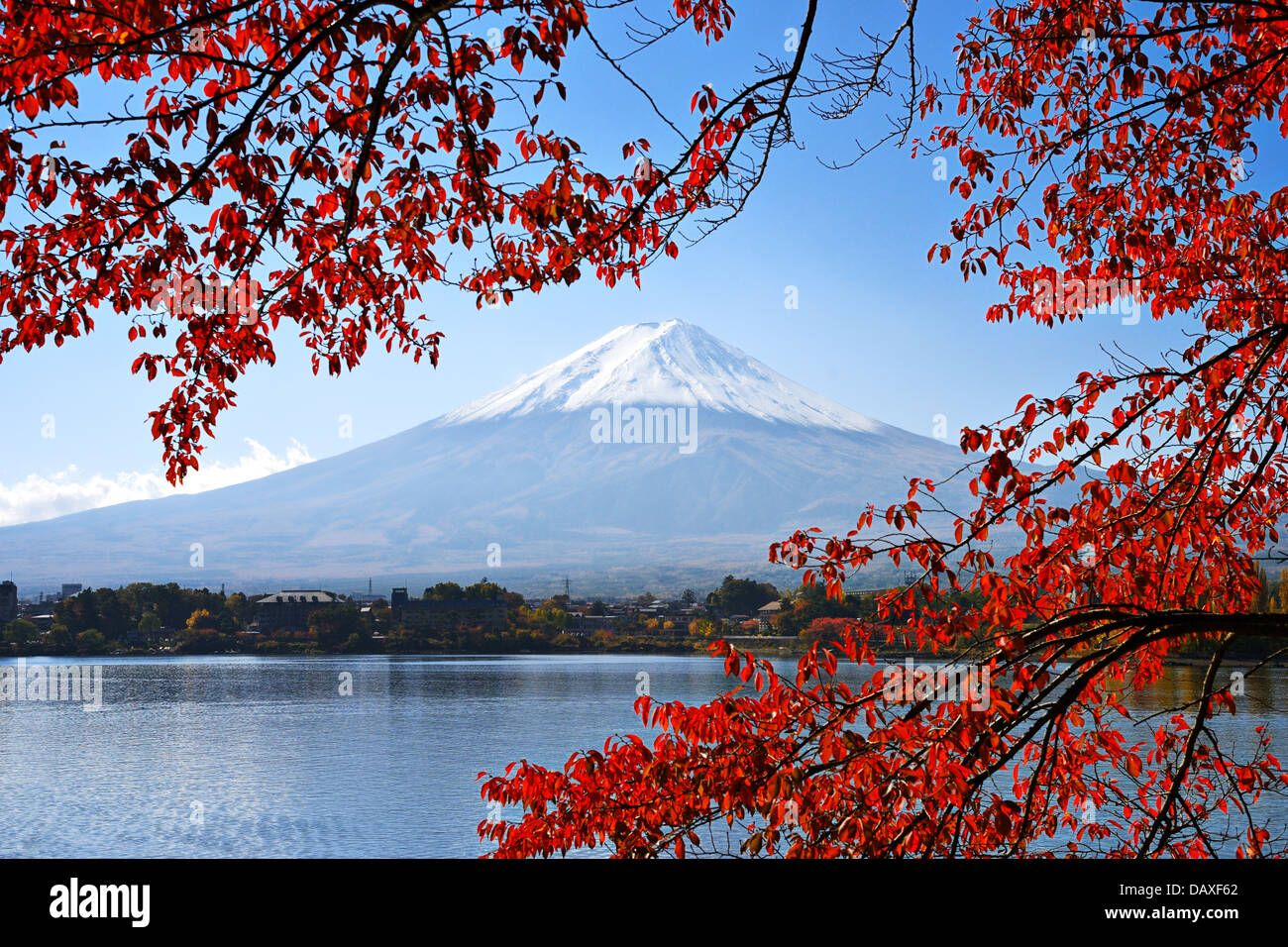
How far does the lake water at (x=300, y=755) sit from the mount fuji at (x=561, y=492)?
52137 millimetres

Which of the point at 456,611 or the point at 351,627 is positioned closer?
the point at 351,627

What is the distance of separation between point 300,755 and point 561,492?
99387 mm

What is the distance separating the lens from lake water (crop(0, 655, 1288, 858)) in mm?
28500

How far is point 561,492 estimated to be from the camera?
482 feet

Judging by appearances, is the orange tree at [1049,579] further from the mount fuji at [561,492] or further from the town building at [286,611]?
the mount fuji at [561,492]

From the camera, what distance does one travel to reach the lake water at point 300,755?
28500 mm

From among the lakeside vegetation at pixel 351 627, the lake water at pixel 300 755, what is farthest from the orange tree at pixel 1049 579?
the lakeside vegetation at pixel 351 627

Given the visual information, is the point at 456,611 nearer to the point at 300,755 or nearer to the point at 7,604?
the point at 300,755

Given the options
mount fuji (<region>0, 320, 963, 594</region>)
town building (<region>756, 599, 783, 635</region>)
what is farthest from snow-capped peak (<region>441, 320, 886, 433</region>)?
town building (<region>756, 599, 783, 635</region>)

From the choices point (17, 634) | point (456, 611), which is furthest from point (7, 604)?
point (456, 611)

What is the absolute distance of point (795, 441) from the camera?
134625 mm
